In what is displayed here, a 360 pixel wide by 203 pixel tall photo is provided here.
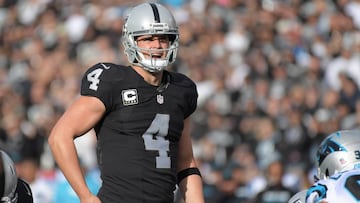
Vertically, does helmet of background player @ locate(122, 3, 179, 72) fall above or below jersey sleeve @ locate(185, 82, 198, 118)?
above

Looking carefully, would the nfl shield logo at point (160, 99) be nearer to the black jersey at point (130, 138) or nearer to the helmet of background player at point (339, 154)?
the black jersey at point (130, 138)

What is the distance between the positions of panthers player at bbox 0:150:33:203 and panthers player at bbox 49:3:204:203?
0.24m

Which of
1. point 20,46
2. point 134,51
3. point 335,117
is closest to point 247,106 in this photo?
point 335,117

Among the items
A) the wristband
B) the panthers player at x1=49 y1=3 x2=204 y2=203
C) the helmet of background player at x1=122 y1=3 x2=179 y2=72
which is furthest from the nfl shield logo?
the wristband

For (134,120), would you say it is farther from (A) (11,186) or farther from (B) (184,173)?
(A) (11,186)

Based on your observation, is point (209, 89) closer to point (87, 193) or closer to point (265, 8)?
point (265, 8)

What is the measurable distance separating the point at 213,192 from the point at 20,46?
4.70 meters

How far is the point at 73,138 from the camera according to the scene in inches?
212

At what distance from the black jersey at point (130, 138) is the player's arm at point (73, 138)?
0.33 feet

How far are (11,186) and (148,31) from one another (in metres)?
1.34

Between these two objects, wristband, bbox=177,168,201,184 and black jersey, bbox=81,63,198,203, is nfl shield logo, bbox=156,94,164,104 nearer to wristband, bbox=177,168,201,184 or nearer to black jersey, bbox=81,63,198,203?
black jersey, bbox=81,63,198,203

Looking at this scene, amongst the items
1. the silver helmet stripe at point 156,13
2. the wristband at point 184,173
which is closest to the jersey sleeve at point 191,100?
the wristband at point 184,173

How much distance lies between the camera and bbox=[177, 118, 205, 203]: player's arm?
594cm

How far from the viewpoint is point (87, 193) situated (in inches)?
210
